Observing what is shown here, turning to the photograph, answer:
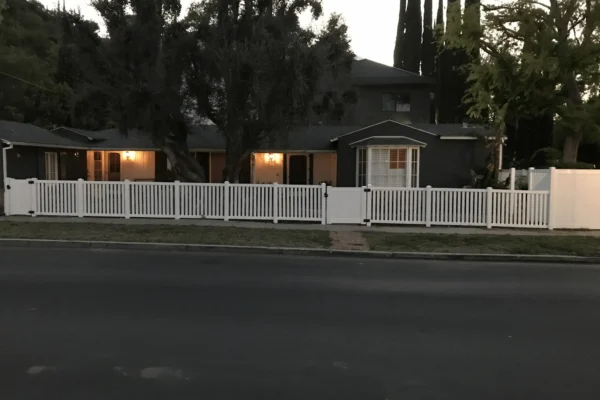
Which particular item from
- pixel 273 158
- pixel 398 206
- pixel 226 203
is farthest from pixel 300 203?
pixel 273 158

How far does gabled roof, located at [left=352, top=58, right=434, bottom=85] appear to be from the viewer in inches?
1362

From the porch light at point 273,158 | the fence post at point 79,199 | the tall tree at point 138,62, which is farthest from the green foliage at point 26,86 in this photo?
the fence post at point 79,199

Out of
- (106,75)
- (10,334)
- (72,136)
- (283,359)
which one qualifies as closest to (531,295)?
(283,359)

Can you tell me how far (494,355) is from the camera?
511cm

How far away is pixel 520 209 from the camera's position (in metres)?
15.1

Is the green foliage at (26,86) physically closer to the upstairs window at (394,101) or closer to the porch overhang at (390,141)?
the porch overhang at (390,141)

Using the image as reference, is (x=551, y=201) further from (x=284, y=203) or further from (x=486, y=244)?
(x=284, y=203)

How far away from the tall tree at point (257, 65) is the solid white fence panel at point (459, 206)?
4.84m

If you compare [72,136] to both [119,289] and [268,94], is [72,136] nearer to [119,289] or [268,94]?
[268,94]

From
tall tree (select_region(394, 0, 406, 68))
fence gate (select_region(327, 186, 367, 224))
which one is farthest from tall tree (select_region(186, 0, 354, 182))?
tall tree (select_region(394, 0, 406, 68))

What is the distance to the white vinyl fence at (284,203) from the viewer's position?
15141 millimetres

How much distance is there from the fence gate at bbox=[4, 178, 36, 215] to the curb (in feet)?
14.9

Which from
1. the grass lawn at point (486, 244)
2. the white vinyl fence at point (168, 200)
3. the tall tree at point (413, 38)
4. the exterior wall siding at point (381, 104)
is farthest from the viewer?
the tall tree at point (413, 38)

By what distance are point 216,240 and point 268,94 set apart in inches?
187
